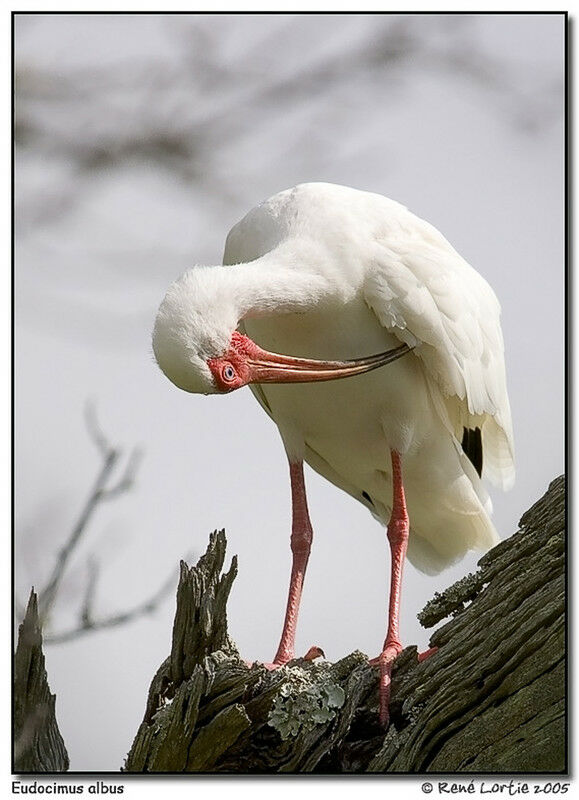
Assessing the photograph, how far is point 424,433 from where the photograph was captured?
159 inches

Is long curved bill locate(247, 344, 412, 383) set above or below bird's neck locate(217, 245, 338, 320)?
below

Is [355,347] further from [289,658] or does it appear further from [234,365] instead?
[289,658]

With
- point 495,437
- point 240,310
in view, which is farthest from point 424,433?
point 240,310

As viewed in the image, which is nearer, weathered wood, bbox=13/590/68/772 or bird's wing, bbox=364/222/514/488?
weathered wood, bbox=13/590/68/772

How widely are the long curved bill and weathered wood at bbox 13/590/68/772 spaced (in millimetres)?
843

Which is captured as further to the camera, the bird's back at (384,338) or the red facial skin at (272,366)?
the bird's back at (384,338)

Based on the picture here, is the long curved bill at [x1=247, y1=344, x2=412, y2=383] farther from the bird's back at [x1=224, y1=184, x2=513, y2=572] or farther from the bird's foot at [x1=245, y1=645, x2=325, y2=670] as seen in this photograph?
the bird's foot at [x1=245, y1=645, x2=325, y2=670]

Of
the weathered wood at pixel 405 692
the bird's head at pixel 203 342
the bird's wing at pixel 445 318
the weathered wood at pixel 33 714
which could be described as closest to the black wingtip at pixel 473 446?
the bird's wing at pixel 445 318

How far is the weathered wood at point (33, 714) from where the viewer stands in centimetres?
338

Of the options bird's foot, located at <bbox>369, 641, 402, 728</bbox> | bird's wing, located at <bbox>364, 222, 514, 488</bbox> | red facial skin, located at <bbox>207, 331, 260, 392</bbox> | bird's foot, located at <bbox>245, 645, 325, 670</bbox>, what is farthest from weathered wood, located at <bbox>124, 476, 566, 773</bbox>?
bird's wing, located at <bbox>364, 222, 514, 488</bbox>

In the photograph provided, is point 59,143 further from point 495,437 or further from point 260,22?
point 495,437

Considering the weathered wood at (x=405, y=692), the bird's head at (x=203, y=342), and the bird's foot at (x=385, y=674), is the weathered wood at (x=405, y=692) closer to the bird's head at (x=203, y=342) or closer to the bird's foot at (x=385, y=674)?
the bird's foot at (x=385, y=674)

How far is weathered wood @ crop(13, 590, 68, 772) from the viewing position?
3.38m

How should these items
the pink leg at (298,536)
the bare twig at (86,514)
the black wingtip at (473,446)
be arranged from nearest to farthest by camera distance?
the bare twig at (86,514) → the pink leg at (298,536) → the black wingtip at (473,446)
